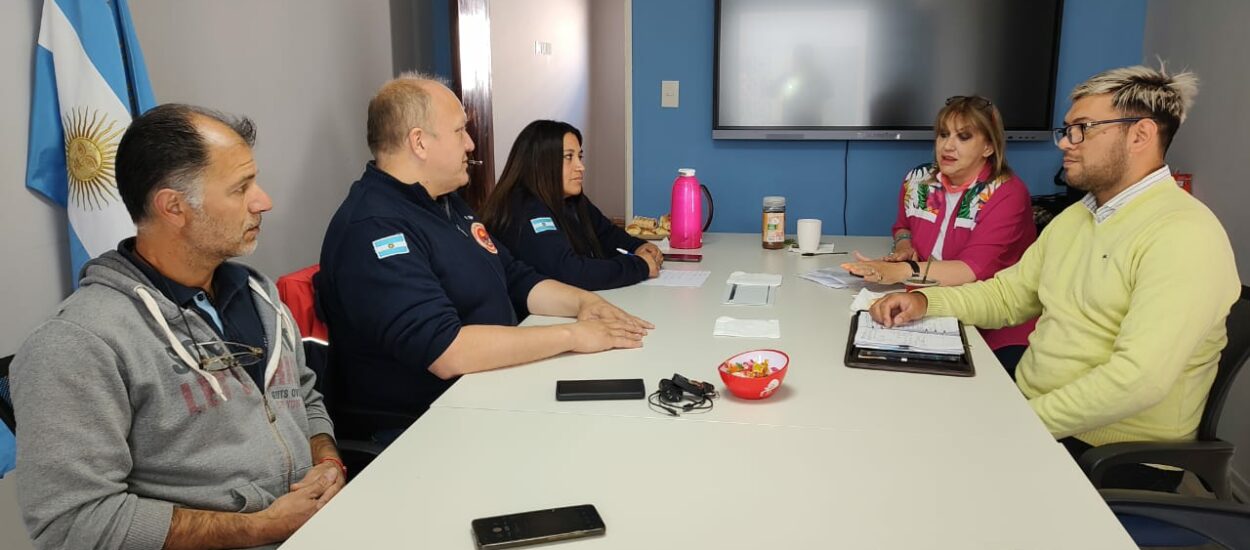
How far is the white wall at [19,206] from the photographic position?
1884 millimetres

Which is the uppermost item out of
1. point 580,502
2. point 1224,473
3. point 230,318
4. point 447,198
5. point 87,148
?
point 87,148

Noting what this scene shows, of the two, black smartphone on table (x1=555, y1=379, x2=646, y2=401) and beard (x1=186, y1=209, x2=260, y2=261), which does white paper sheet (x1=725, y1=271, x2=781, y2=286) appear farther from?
beard (x1=186, y1=209, x2=260, y2=261)

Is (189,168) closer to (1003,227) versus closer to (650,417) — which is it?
(650,417)

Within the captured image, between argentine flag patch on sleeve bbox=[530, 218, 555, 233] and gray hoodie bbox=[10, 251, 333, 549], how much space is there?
1.08 metres

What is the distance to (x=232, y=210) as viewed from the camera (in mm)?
1317

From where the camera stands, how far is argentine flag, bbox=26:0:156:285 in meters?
1.94

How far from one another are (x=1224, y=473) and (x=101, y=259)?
187 cm

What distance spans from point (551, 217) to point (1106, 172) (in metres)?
1.43

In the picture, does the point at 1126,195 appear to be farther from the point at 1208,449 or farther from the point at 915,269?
the point at 915,269

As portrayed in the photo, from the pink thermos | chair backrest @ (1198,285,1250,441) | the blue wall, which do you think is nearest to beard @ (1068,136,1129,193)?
chair backrest @ (1198,285,1250,441)

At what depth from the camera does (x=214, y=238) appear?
4.25 feet

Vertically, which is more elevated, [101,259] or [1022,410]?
[101,259]

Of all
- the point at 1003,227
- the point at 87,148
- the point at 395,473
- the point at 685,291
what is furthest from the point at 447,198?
the point at 1003,227

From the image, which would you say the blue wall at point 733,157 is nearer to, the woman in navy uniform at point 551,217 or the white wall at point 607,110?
the woman in navy uniform at point 551,217
